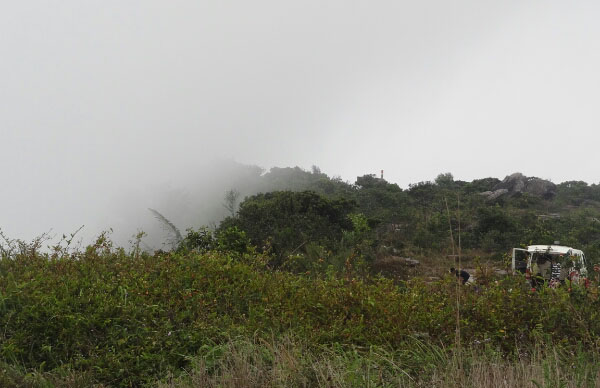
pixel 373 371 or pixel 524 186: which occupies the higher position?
pixel 524 186

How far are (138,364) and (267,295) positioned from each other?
166cm

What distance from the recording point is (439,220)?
75.3 feet

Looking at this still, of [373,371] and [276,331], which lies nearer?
[373,371]

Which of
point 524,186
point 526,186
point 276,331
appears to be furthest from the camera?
point 526,186

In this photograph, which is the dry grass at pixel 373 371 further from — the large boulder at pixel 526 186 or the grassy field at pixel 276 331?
the large boulder at pixel 526 186

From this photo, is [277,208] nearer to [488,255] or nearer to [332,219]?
[332,219]

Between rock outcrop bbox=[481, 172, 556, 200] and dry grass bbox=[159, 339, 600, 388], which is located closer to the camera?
dry grass bbox=[159, 339, 600, 388]

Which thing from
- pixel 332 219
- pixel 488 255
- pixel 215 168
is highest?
pixel 215 168

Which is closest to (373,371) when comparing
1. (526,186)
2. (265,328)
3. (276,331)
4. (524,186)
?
(276,331)

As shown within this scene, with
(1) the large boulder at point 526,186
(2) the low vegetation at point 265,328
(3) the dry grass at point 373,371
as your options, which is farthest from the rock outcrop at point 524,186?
(3) the dry grass at point 373,371

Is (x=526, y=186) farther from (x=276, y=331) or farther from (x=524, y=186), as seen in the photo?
(x=276, y=331)

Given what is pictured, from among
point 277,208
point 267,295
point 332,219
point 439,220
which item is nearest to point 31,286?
point 267,295

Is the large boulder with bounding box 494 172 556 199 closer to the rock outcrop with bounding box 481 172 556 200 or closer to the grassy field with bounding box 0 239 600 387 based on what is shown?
the rock outcrop with bounding box 481 172 556 200

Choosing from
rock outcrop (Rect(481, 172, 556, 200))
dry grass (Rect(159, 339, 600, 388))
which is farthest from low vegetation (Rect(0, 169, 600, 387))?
rock outcrop (Rect(481, 172, 556, 200))
